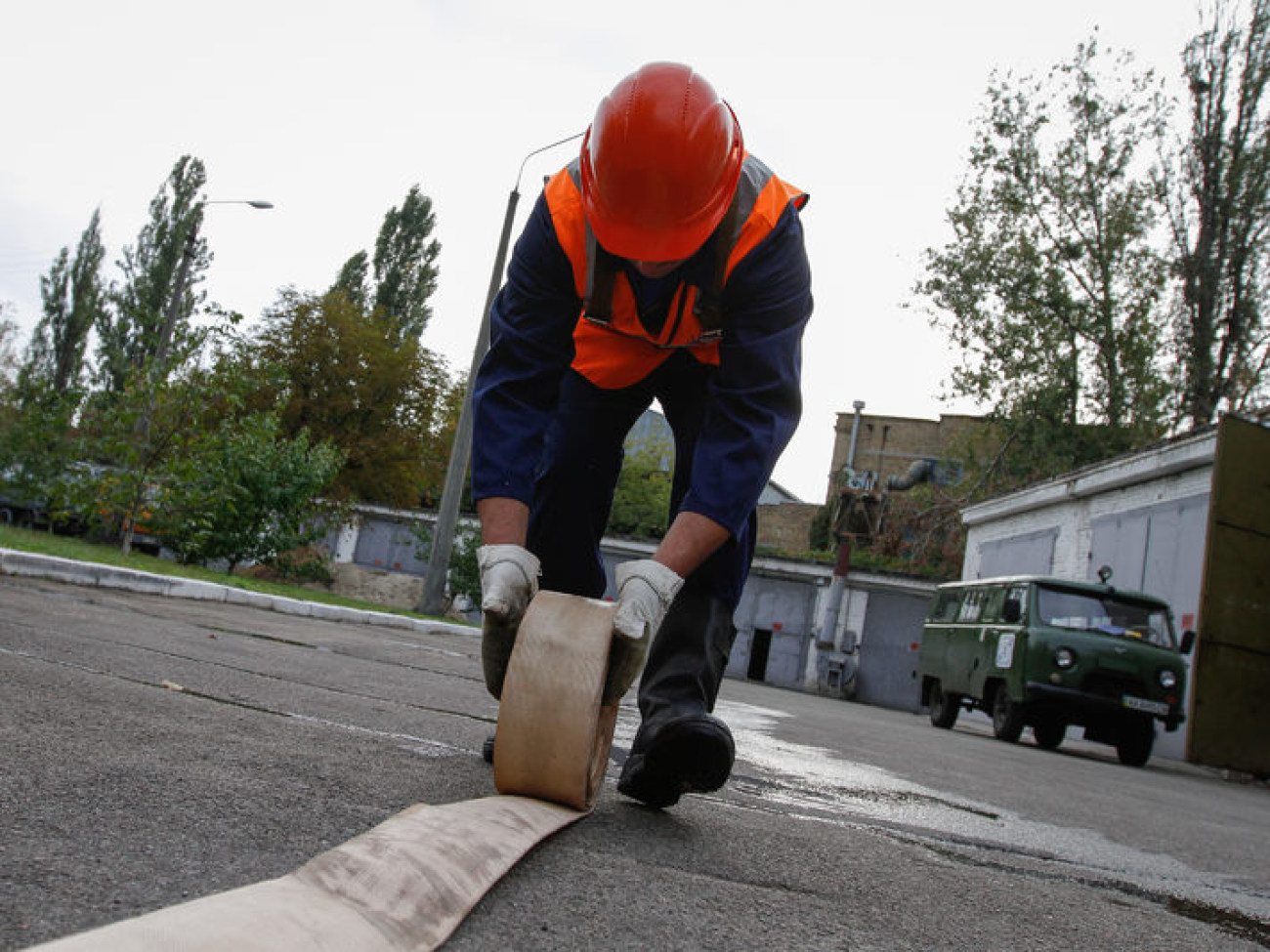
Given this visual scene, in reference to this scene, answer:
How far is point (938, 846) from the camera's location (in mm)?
2695

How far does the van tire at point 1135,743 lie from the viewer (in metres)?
11.0

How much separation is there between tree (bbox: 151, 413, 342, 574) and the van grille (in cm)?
920

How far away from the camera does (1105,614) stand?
1111 centimetres

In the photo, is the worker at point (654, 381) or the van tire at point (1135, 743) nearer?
the worker at point (654, 381)

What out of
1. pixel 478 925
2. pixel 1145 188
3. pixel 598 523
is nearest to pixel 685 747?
pixel 598 523

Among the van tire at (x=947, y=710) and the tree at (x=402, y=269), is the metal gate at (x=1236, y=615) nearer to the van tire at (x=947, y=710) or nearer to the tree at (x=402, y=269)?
the van tire at (x=947, y=710)

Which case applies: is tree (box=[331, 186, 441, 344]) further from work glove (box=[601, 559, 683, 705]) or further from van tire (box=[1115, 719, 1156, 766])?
work glove (box=[601, 559, 683, 705])

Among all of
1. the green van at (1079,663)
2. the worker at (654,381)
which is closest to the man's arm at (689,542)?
the worker at (654,381)

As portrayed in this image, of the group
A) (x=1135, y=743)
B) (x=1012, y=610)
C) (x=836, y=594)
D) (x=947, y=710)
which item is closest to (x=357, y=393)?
(x=836, y=594)

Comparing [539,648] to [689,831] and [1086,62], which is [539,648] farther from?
[1086,62]

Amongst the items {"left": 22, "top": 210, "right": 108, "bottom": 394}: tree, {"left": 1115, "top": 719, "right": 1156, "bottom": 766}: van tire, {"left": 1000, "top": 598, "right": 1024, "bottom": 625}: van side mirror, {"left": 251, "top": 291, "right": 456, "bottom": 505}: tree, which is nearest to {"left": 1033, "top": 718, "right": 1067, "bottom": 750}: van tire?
{"left": 1115, "top": 719, "right": 1156, "bottom": 766}: van tire

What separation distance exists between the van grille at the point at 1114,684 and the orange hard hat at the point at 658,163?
9.50 meters

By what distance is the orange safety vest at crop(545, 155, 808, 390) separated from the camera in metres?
2.51

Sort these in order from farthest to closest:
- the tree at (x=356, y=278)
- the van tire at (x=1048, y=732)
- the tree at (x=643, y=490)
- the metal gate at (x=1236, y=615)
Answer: the tree at (x=643, y=490) → the tree at (x=356, y=278) → the van tire at (x=1048, y=732) → the metal gate at (x=1236, y=615)
